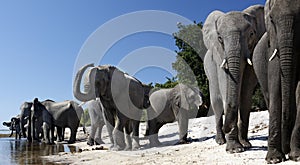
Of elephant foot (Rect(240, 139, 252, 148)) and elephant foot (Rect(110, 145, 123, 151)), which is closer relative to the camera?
elephant foot (Rect(240, 139, 252, 148))

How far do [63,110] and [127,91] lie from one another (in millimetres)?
9133

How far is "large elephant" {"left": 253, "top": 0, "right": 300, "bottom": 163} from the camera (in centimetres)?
452

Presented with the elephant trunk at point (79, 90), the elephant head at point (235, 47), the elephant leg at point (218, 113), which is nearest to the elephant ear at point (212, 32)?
the elephant head at point (235, 47)

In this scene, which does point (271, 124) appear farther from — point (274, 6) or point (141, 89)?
point (141, 89)

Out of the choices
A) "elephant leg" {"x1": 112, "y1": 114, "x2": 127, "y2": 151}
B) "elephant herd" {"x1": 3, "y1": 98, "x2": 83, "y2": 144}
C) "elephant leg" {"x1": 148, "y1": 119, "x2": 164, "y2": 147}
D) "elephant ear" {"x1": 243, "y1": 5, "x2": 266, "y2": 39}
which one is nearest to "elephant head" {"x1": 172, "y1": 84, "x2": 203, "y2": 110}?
"elephant leg" {"x1": 148, "y1": 119, "x2": 164, "y2": 147}

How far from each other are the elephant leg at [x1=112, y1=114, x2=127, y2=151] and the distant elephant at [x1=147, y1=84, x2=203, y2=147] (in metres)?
1.35

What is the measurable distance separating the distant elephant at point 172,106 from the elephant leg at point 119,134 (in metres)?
1.35

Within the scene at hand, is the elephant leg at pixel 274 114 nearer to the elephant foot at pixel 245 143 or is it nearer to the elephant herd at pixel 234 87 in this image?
the elephant herd at pixel 234 87

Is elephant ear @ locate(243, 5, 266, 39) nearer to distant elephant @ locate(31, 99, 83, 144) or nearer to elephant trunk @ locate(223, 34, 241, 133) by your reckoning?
elephant trunk @ locate(223, 34, 241, 133)

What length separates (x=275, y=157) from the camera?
190 inches

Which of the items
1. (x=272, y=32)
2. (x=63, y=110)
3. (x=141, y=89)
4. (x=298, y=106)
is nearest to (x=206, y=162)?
(x=298, y=106)

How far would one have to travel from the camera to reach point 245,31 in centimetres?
627

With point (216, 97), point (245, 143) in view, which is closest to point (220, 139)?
point (216, 97)

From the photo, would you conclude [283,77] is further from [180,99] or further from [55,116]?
[55,116]
